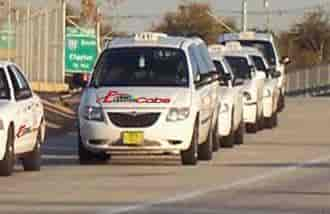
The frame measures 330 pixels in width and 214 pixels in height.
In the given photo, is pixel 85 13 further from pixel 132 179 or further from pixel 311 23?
pixel 311 23

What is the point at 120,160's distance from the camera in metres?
23.8

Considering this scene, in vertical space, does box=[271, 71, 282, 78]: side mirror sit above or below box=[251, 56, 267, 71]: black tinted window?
below

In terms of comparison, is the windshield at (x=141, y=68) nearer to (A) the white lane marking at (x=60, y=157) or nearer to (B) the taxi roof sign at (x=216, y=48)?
(A) the white lane marking at (x=60, y=157)

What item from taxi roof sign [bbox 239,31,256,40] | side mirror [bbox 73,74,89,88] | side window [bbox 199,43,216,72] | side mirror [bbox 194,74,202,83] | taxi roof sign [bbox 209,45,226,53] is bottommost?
taxi roof sign [bbox 239,31,256,40]

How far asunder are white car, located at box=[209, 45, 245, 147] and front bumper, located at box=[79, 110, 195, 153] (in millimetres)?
5110

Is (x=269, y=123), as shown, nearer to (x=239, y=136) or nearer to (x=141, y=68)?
(x=239, y=136)

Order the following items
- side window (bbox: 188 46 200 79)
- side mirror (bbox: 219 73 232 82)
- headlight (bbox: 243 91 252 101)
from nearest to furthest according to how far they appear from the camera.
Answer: side window (bbox: 188 46 200 79), side mirror (bbox: 219 73 232 82), headlight (bbox: 243 91 252 101)

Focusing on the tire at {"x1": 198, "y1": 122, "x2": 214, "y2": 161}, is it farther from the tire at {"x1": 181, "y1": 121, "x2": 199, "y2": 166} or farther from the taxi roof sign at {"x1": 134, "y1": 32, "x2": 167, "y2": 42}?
the taxi roof sign at {"x1": 134, "y1": 32, "x2": 167, "y2": 42}

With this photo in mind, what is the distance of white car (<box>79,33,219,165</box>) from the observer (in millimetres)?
21797

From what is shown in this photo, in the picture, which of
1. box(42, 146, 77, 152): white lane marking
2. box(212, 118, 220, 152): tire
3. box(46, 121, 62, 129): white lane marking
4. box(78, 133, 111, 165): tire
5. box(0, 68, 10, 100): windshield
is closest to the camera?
box(0, 68, 10, 100): windshield

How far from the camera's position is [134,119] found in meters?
21.8

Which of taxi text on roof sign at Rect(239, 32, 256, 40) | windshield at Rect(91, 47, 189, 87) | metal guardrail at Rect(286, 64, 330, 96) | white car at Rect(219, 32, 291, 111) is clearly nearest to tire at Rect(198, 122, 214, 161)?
windshield at Rect(91, 47, 189, 87)

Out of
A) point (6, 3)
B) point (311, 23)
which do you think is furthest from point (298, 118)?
point (311, 23)

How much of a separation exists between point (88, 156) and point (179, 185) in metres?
4.13
